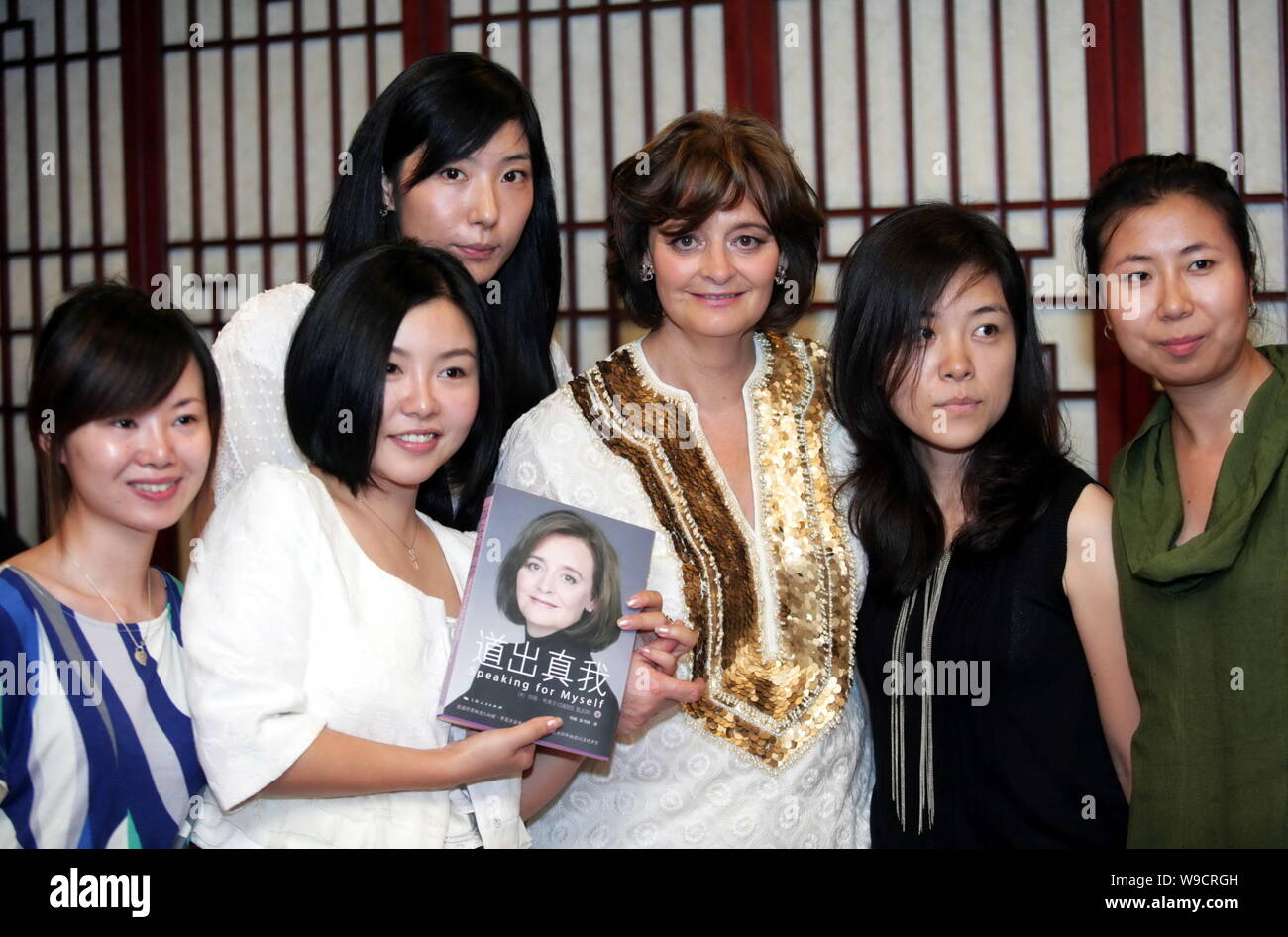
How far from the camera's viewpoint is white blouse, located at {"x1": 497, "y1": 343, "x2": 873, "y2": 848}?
232cm

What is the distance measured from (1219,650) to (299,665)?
145 centimetres

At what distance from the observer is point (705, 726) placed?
2354mm

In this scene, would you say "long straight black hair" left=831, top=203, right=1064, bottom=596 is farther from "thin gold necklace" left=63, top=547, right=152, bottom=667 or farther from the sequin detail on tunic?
"thin gold necklace" left=63, top=547, right=152, bottom=667

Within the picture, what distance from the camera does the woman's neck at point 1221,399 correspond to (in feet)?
7.13

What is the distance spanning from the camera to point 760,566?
244 cm

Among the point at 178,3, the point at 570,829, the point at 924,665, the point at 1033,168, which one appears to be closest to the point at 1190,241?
the point at 924,665

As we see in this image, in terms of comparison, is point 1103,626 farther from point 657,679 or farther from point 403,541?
point 403,541

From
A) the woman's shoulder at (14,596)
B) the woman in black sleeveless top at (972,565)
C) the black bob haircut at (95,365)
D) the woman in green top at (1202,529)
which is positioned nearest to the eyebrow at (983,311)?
the woman in black sleeveless top at (972,565)

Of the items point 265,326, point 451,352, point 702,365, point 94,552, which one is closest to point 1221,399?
point 702,365

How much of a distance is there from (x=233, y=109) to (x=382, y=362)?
11.5ft

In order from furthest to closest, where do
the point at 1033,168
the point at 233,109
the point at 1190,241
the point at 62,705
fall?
1. the point at 233,109
2. the point at 1033,168
3. the point at 1190,241
4. the point at 62,705

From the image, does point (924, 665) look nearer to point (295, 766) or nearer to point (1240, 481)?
point (1240, 481)

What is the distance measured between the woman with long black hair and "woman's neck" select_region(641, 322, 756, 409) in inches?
12.8

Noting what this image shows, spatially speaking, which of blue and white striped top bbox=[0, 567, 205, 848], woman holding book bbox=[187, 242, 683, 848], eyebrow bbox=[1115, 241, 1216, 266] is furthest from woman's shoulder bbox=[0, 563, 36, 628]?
eyebrow bbox=[1115, 241, 1216, 266]
